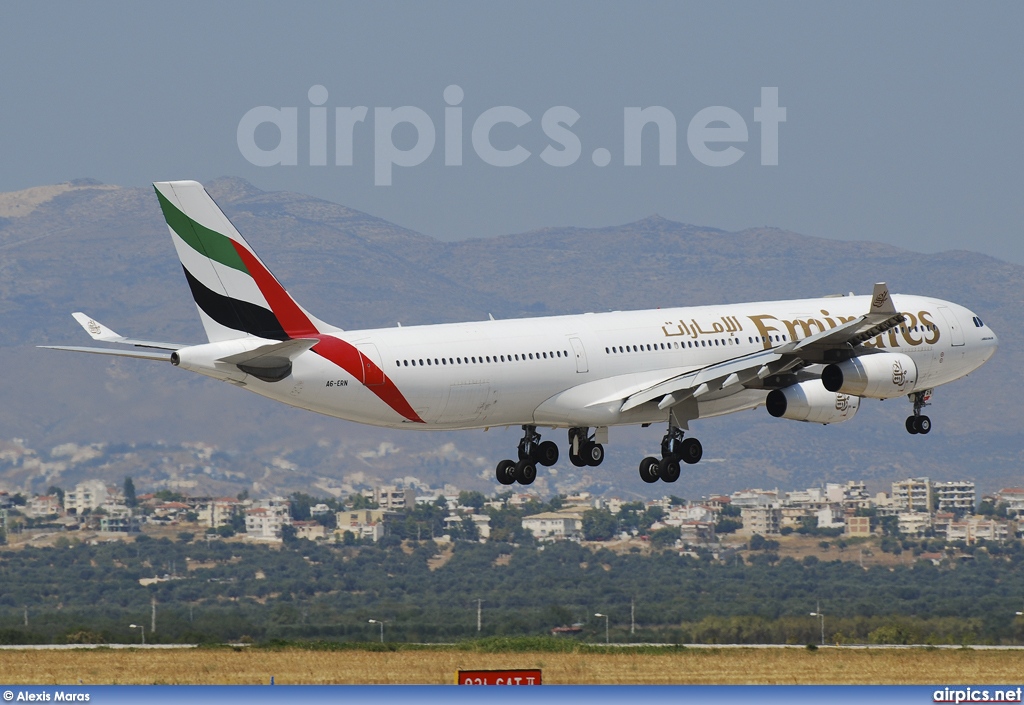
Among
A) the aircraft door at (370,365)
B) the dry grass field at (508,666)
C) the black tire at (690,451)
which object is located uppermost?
the aircraft door at (370,365)

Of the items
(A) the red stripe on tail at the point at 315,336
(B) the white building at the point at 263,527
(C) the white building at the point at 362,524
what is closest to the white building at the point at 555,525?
(C) the white building at the point at 362,524

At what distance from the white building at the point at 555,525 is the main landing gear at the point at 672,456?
376 feet

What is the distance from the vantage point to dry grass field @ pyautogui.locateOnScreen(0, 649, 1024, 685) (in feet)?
206

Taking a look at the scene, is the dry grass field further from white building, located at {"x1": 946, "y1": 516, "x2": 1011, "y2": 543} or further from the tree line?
white building, located at {"x1": 946, "y1": 516, "x2": 1011, "y2": 543}

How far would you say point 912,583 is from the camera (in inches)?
5527

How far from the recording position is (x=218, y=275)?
5656cm

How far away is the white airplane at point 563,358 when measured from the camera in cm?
5644

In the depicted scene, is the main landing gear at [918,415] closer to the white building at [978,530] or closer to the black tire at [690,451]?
the black tire at [690,451]

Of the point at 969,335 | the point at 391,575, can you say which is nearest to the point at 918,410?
the point at 969,335

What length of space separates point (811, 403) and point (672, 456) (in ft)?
16.1

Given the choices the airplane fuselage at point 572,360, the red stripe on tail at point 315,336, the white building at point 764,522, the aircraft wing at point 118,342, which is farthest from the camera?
the white building at point 764,522

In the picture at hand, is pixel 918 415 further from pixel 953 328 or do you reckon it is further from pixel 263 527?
pixel 263 527

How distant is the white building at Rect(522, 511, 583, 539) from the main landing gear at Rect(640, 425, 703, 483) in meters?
115

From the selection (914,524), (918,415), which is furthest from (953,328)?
(914,524)
